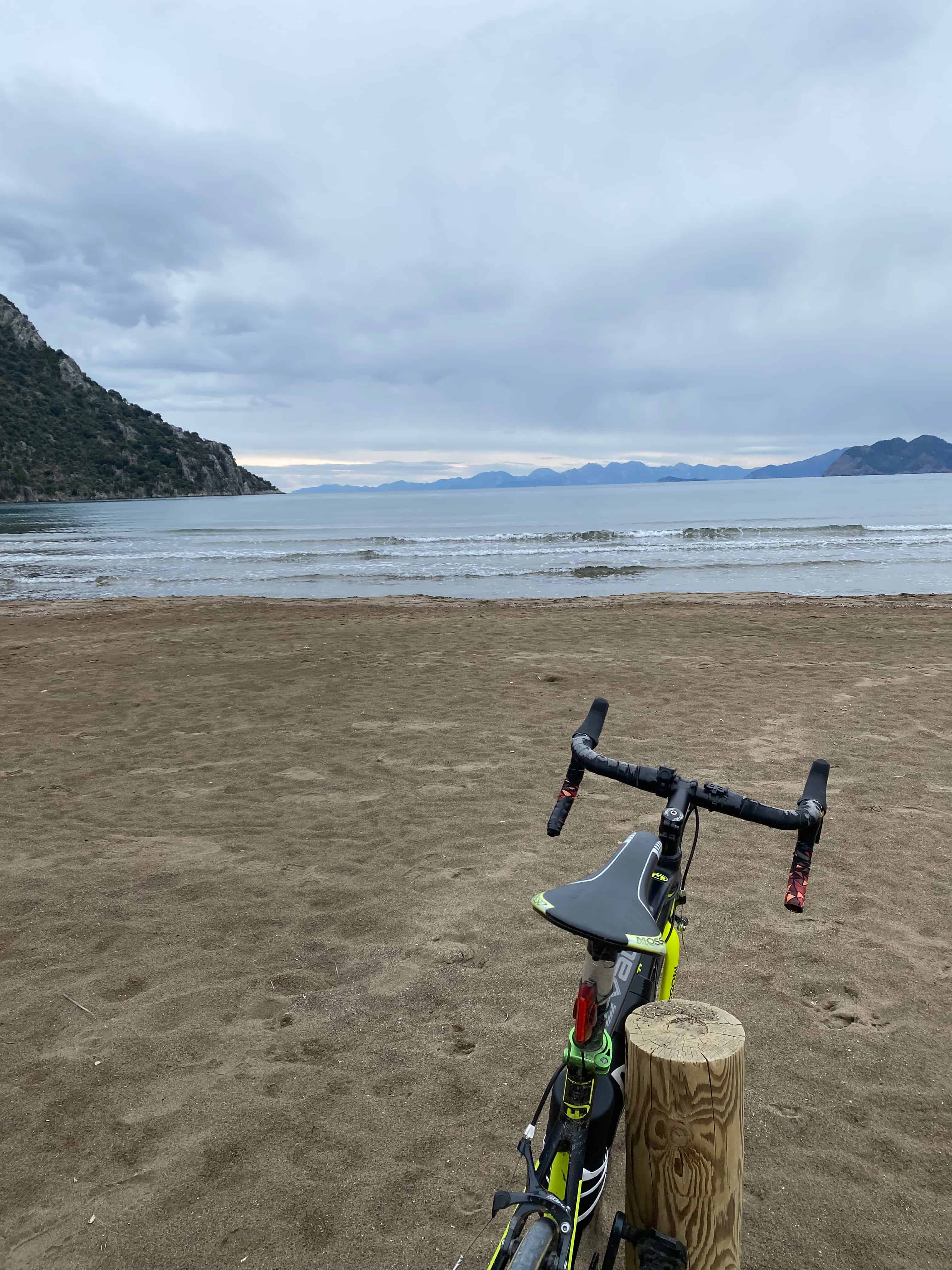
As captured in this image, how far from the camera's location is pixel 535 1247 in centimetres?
146

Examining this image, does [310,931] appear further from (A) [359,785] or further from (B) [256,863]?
(A) [359,785]

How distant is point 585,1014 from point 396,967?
2342 mm

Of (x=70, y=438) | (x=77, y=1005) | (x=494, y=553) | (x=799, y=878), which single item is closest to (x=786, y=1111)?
(x=799, y=878)

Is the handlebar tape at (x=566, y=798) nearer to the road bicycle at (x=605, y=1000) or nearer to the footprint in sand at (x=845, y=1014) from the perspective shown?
the road bicycle at (x=605, y=1000)

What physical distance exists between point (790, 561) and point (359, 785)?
24.7m

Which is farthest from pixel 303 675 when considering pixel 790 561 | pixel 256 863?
pixel 790 561

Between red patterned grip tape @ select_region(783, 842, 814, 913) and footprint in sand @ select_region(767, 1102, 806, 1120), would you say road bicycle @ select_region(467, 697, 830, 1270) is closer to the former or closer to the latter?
red patterned grip tape @ select_region(783, 842, 814, 913)

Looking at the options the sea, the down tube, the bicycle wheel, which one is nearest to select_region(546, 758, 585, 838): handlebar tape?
the down tube

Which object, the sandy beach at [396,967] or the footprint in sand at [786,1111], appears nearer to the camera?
the sandy beach at [396,967]

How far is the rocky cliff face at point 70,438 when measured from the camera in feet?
350

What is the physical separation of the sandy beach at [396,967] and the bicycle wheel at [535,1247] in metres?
1.06

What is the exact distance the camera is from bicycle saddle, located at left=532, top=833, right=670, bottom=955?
5.37ft

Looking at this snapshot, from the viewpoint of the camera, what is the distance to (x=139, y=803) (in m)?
5.91

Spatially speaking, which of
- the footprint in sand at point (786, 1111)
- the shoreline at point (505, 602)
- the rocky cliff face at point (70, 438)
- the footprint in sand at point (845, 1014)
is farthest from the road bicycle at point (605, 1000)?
the rocky cliff face at point (70, 438)
